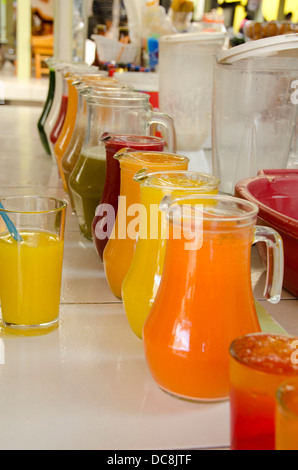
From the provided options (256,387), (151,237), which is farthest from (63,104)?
(256,387)

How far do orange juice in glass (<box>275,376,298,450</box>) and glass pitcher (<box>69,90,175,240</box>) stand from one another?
652 mm

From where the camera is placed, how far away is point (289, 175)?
1.04 meters

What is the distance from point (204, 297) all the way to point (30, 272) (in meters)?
0.24

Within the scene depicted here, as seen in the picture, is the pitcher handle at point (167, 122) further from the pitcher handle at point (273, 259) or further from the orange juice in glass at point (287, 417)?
the orange juice in glass at point (287, 417)

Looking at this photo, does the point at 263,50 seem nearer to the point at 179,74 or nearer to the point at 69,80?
the point at 69,80

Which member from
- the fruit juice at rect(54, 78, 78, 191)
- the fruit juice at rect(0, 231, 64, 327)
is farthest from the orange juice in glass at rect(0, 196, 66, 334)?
the fruit juice at rect(54, 78, 78, 191)

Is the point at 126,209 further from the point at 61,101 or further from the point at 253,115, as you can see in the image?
the point at 61,101

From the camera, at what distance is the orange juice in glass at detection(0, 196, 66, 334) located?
0.73 metres

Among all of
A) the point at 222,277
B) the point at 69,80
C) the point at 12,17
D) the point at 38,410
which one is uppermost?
the point at 12,17

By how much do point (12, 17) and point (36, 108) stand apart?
5.51 metres

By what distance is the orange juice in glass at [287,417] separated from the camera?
36cm

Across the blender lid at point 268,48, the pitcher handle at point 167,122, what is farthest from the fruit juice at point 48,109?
the pitcher handle at point 167,122

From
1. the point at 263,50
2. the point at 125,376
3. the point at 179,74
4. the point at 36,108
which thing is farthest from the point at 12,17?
the point at 125,376

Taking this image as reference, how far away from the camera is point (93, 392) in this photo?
62 cm
